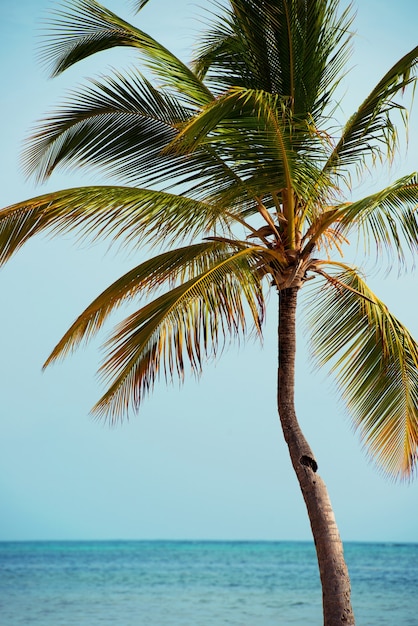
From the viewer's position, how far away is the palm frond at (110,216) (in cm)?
623

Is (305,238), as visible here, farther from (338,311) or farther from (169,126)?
(169,126)

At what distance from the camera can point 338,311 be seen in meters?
7.46

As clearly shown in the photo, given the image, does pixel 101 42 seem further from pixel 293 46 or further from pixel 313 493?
pixel 313 493

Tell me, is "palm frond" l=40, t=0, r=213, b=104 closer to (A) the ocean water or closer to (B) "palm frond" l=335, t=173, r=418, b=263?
(B) "palm frond" l=335, t=173, r=418, b=263

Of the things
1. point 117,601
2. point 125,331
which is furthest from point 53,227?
point 117,601

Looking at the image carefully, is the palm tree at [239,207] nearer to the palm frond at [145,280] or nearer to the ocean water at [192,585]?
the palm frond at [145,280]

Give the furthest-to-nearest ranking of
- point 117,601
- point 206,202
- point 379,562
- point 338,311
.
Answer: point 379,562, point 117,601, point 338,311, point 206,202

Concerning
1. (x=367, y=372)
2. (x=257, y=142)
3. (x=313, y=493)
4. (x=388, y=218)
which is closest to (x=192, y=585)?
(x=367, y=372)

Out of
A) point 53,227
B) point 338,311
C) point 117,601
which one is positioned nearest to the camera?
point 53,227

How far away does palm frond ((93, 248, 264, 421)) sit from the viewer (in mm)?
6473

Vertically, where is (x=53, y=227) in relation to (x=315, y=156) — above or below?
below

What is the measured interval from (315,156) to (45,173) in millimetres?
2459

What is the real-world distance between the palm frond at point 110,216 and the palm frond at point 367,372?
132cm

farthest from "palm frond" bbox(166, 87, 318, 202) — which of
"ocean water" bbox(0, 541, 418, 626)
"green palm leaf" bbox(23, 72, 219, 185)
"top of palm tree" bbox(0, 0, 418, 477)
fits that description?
"ocean water" bbox(0, 541, 418, 626)
